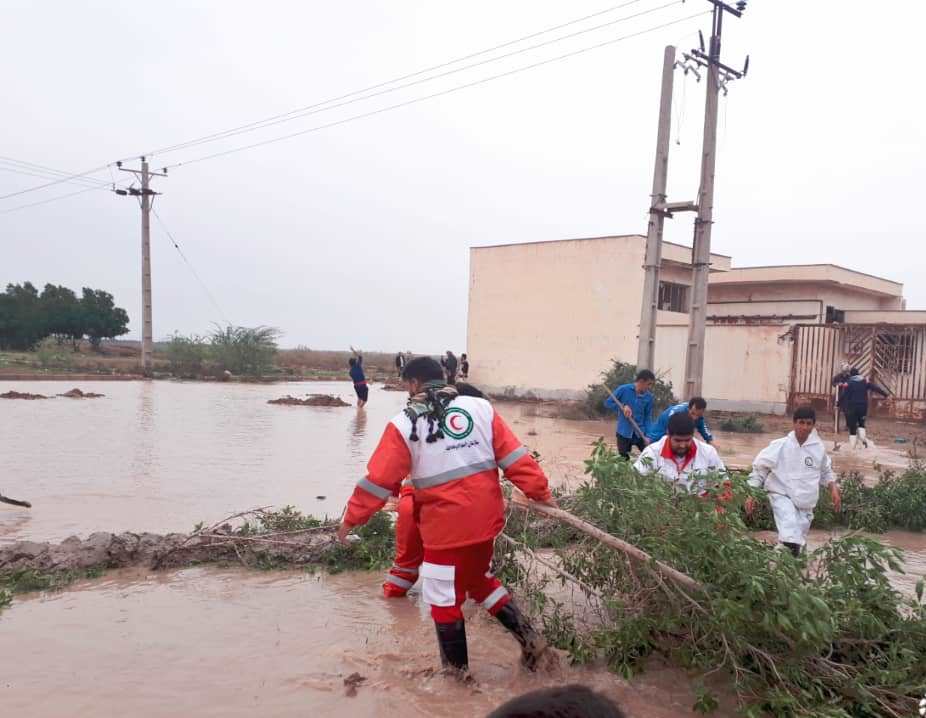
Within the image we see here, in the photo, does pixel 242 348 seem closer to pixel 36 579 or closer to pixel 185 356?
pixel 185 356

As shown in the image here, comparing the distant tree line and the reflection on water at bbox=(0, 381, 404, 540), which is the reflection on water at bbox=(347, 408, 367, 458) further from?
the distant tree line

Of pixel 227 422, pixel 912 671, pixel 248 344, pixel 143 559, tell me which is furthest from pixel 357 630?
pixel 248 344

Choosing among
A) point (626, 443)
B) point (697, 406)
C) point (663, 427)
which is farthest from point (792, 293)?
point (663, 427)

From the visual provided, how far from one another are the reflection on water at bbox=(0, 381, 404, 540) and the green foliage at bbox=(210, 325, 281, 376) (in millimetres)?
13646

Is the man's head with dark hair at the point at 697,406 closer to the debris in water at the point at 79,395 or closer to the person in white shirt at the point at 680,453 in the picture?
the person in white shirt at the point at 680,453

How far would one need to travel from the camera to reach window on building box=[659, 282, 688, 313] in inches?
1047

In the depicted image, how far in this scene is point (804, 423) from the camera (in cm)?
543

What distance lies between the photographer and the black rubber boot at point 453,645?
3957 mm

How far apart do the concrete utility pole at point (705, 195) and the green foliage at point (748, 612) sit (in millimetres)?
9549

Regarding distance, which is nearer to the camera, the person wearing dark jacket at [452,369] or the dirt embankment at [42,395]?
the person wearing dark jacket at [452,369]

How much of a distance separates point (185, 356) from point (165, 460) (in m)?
24.3

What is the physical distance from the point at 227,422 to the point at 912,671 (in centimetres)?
1538

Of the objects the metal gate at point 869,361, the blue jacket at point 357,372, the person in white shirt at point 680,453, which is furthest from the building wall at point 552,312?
the person in white shirt at point 680,453

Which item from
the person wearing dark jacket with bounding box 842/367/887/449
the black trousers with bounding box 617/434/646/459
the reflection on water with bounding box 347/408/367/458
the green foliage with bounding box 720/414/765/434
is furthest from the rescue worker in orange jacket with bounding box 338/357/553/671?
the green foliage with bounding box 720/414/765/434
